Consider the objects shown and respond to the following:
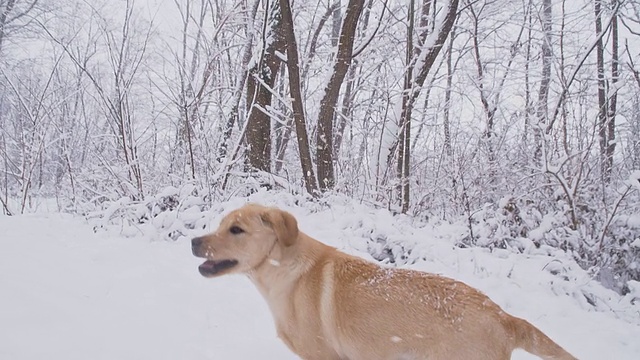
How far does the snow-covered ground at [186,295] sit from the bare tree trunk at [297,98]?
5.17 feet

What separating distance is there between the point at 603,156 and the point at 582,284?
3.27 metres

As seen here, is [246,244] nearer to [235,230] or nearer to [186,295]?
[235,230]

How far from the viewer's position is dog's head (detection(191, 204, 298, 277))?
3.03 meters

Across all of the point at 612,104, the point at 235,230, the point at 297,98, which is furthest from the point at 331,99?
the point at 235,230

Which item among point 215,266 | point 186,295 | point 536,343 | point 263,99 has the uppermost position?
point 263,99

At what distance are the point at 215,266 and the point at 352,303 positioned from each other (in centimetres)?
97

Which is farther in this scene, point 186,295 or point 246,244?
point 186,295

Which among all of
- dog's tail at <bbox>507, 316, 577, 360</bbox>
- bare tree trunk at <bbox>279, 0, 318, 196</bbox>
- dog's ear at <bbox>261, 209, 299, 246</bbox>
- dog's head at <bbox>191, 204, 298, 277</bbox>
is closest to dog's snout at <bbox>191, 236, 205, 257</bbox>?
dog's head at <bbox>191, 204, 298, 277</bbox>

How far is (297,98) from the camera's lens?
346 inches

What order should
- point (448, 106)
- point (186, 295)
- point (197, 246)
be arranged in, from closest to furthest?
point (197, 246), point (186, 295), point (448, 106)

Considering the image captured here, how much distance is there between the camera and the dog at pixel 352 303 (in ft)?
7.98

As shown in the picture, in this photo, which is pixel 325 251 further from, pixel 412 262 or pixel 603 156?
pixel 603 156

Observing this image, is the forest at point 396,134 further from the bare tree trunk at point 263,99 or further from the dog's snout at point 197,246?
the dog's snout at point 197,246

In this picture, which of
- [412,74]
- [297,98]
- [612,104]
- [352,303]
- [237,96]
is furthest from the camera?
[237,96]
